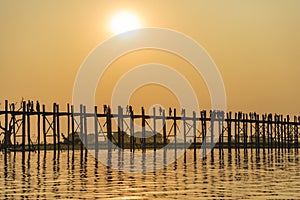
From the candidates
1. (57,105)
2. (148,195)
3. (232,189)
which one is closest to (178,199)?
(148,195)

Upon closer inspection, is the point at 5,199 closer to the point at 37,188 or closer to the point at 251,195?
the point at 37,188

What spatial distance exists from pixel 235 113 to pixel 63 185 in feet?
153

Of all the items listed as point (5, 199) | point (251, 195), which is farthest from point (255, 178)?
point (5, 199)

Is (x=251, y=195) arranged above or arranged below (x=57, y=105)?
below

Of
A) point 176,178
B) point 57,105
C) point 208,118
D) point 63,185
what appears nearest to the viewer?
point 63,185

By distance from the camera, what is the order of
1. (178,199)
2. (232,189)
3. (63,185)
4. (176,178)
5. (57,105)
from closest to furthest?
1. (178,199)
2. (232,189)
3. (63,185)
4. (176,178)
5. (57,105)

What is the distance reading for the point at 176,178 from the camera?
1302 inches

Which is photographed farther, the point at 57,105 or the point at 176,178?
the point at 57,105

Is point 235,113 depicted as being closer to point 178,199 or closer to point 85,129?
point 85,129

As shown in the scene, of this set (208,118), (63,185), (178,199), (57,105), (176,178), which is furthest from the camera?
(208,118)

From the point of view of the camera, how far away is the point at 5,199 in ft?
81.4

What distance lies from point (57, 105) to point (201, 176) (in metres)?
27.3

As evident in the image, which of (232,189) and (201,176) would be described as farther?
(201,176)

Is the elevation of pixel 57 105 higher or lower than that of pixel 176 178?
higher
